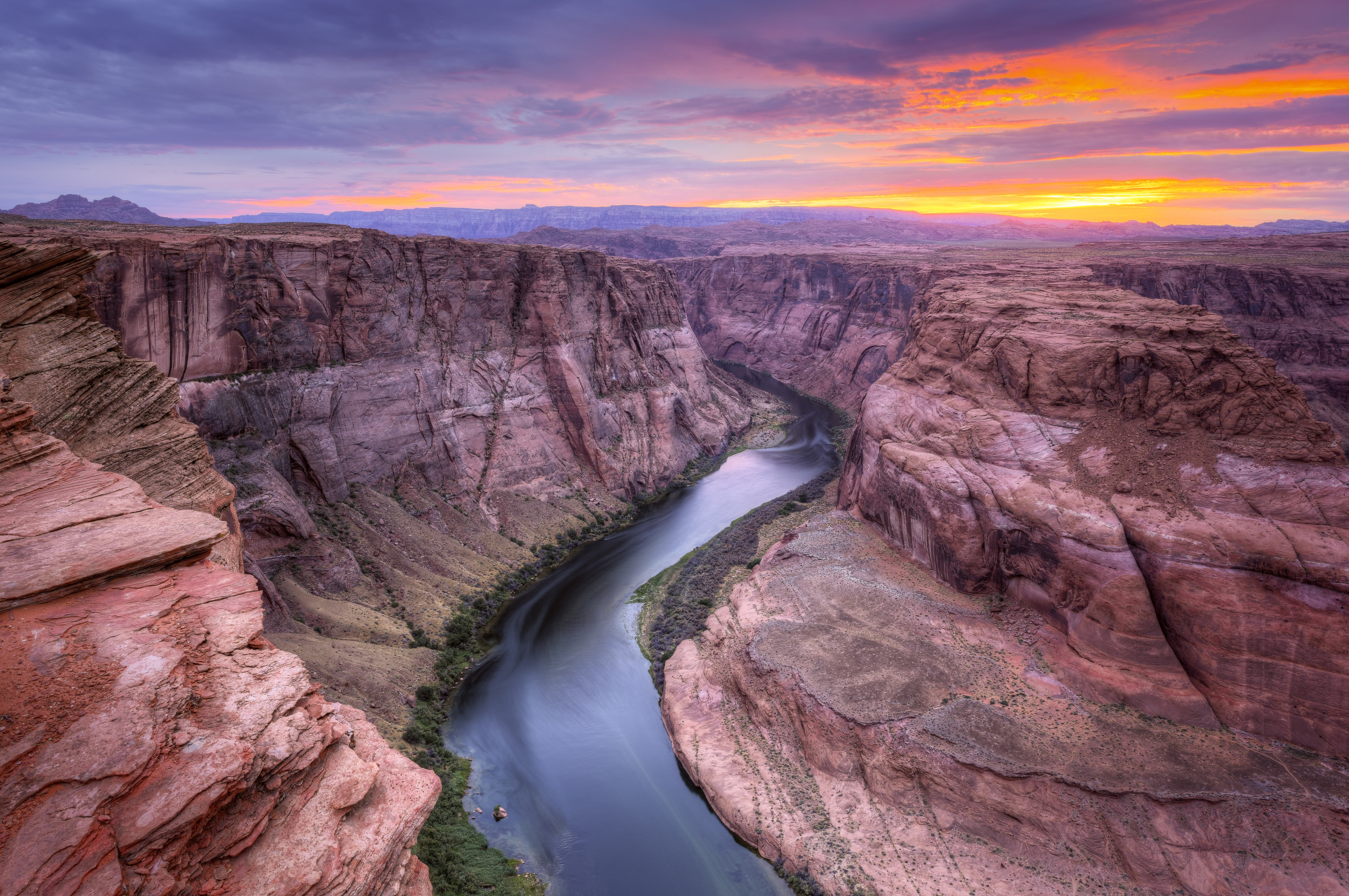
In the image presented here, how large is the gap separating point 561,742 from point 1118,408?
98.8ft

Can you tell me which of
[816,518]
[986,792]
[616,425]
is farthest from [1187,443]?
[616,425]

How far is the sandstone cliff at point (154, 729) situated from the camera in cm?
953

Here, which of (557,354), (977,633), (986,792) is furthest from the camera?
(557,354)

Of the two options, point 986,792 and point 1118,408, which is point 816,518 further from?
point 986,792

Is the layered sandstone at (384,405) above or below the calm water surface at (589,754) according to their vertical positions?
above

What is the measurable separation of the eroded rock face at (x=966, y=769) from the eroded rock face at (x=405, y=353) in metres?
24.9

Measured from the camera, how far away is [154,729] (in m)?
10.5

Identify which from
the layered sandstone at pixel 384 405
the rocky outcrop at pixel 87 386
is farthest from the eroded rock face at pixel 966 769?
the rocky outcrop at pixel 87 386

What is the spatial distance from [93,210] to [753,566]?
16426 cm

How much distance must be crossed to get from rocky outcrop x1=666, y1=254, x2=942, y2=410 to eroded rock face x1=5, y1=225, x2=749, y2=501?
35.0 meters

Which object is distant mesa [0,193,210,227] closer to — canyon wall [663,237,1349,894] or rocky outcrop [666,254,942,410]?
rocky outcrop [666,254,942,410]

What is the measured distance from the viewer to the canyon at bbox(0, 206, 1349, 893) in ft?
40.3

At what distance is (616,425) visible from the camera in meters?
58.7

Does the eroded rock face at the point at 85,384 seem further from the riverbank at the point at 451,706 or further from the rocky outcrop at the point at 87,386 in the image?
the riverbank at the point at 451,706
